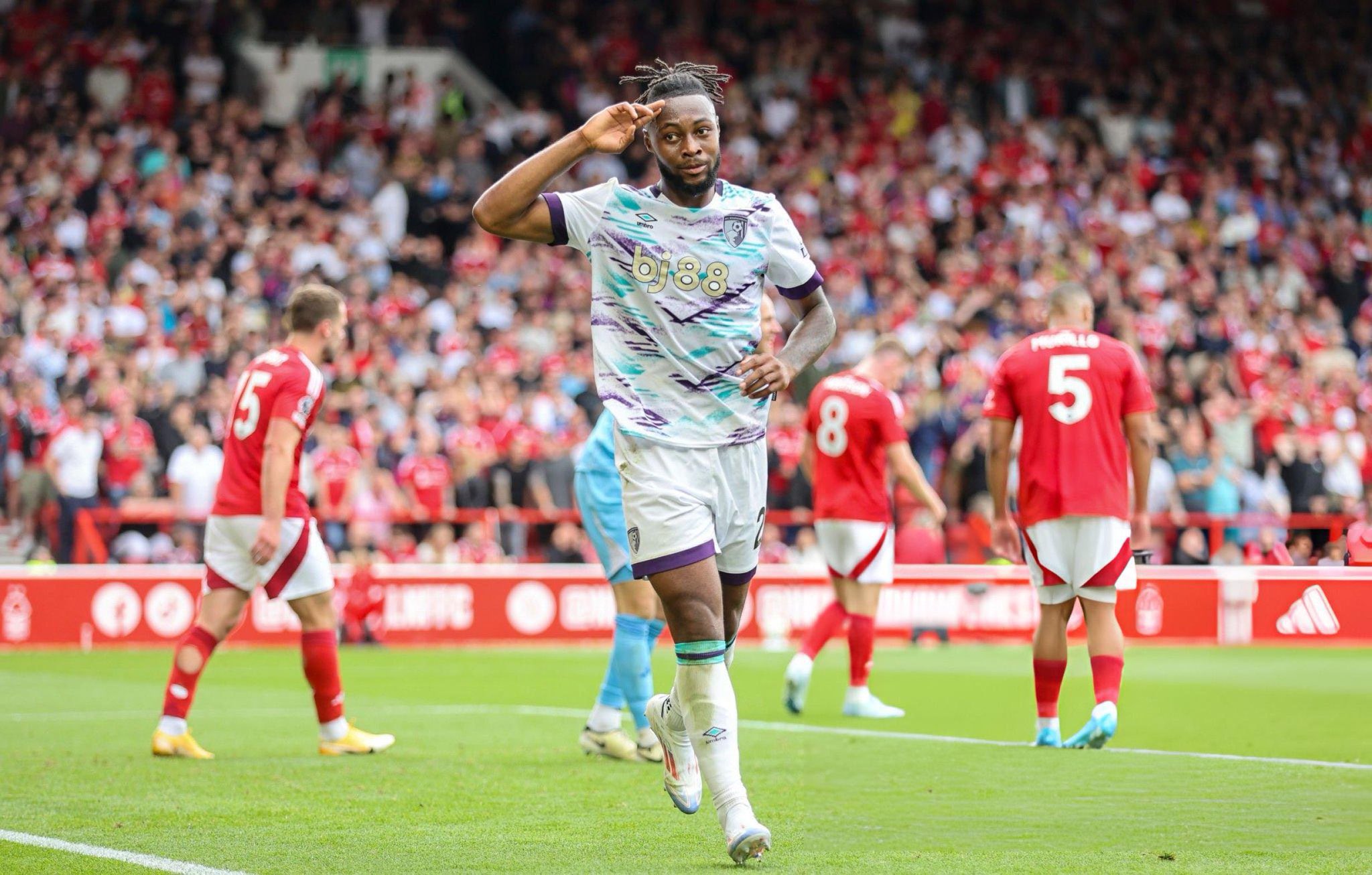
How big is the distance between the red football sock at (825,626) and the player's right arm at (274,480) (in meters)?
4.16

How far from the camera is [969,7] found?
32938 millimetres

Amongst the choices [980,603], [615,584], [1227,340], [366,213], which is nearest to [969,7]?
[1227,340]

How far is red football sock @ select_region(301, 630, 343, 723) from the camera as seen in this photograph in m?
9.26

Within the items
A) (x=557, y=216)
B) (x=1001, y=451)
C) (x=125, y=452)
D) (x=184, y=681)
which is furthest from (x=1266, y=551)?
(x=557, y=216)

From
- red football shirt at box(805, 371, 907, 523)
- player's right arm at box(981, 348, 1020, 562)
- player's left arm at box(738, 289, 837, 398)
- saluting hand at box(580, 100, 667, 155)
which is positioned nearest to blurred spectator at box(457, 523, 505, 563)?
red football shirt at box(805, 371, 907, 523)

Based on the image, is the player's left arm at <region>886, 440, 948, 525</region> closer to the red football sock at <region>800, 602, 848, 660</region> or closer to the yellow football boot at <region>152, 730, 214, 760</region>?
the red football sock at <region>800, 602, 848, 660</region>

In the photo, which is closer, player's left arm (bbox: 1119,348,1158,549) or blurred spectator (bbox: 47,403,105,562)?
player's left arm (bbox: 1119,348,1158,549)

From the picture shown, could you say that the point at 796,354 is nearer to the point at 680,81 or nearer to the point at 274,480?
the point at 680,81

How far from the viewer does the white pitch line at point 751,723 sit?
887cm

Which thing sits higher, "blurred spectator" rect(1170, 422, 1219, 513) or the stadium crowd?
the stadium crowd

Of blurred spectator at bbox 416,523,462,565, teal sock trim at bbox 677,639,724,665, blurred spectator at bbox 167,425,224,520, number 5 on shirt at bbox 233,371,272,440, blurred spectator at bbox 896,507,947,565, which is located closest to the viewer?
teal sock trim at bbox 677,639,724,665

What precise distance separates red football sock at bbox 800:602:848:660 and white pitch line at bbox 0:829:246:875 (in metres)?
6.48

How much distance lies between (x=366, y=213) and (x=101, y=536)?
21.3 ft

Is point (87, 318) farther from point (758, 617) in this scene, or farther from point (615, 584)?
point (615, 584)
